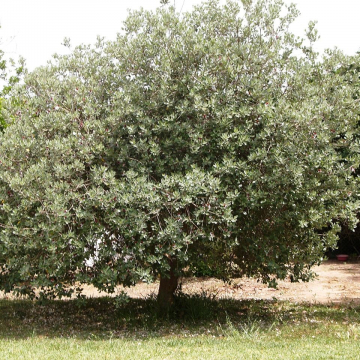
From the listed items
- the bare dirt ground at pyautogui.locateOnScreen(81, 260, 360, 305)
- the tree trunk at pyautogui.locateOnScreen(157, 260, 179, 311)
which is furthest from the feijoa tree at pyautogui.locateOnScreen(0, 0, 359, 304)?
the bare dirt ground at pyautogui.locateOnScreen(81, 260, 360, 305)

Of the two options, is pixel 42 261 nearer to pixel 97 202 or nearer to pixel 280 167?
pixel 97 202

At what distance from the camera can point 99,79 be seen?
8977 mm

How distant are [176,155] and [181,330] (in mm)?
3083

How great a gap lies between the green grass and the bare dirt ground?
3.63 feet

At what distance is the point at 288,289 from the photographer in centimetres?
1377

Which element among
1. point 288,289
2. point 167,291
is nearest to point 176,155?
point 167,291

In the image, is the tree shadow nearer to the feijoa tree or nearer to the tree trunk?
the tree trunk

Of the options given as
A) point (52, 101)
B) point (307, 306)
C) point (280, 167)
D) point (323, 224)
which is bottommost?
point (307, 306)

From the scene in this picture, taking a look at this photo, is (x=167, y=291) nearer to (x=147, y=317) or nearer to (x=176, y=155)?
(x=147, y=317)

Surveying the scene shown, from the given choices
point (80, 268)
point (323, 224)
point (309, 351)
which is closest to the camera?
point (309, 351)

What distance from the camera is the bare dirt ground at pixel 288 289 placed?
12271 millimetres

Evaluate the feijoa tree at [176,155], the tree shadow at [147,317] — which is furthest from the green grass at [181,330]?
the feijoa tree at [176,155]

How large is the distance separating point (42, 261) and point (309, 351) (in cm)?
439

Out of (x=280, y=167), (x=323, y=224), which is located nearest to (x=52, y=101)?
(x=280, y=167)
